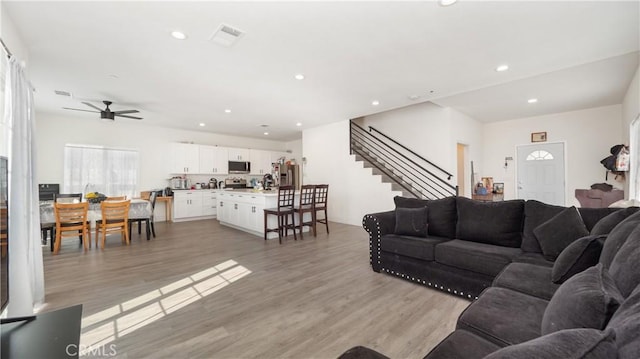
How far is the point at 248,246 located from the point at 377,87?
11.4 feet

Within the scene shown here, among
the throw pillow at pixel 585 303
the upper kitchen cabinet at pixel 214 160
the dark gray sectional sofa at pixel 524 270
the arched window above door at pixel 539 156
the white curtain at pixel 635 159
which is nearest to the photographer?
the dark gray sectional sofa at pixel 524 270

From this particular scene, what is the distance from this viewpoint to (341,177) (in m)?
7.14

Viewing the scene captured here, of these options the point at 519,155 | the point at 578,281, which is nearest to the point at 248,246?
the point at 578,281

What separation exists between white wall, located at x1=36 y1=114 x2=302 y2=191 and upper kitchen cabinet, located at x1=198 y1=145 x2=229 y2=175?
1.22 ft

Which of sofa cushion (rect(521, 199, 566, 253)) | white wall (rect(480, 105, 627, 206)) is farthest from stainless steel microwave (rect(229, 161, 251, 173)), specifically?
sofa cushion (rect(521, 199, 566, 253))

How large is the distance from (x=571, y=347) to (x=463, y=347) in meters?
0.68

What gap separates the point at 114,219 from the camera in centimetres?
464

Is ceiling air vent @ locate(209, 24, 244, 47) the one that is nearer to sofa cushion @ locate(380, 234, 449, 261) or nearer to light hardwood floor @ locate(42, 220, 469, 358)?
light hardwood floor @ locate(42, 220, 469, 358)

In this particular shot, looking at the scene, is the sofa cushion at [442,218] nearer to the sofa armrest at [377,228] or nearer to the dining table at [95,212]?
the sofa armrest at [377,228]

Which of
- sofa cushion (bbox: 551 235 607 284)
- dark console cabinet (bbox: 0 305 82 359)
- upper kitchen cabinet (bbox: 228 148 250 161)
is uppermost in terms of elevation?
upper kitchen cabinet (bbox: 228 148 250 161)

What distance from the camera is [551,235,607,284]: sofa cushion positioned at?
5.59 feet

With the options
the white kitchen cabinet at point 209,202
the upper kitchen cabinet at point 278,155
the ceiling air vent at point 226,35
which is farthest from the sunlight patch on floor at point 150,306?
the upper kitchen cabinet at point 278,155

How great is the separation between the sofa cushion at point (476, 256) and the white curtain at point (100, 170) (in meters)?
7.60

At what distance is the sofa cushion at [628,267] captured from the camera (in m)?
1.06
